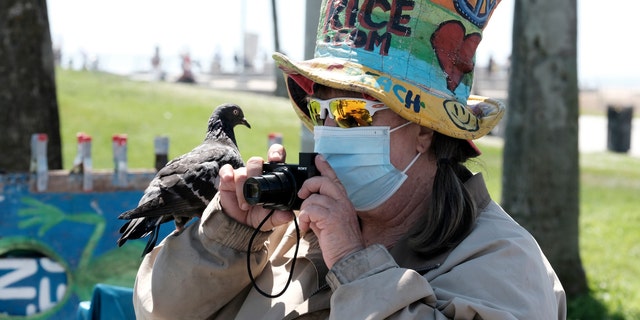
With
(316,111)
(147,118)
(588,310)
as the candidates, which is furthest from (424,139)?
(147,118)

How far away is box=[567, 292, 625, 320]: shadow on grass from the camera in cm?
726

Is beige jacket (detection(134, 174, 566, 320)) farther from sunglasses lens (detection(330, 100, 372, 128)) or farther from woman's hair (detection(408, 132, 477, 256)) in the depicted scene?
sunglasses lens (detection(330, 100, 372, 128))

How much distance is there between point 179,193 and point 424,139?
5.24ft

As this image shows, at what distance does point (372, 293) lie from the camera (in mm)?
2242

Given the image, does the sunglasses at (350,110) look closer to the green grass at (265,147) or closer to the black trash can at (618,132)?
the green grass at (265,147)

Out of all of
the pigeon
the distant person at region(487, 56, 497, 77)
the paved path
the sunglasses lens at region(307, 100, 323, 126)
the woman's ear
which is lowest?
the paved path

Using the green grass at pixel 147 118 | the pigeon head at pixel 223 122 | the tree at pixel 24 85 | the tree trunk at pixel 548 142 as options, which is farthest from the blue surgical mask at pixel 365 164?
the green grass at pixel 147 118

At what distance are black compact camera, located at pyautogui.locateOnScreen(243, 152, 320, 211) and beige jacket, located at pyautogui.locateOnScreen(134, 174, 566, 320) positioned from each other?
0.76 feet

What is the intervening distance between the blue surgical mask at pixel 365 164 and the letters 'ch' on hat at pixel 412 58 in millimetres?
130

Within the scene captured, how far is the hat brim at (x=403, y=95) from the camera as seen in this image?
2.51 meters

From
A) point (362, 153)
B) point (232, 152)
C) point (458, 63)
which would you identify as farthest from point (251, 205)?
point (232, 152)

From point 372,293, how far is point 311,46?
3.96 meters

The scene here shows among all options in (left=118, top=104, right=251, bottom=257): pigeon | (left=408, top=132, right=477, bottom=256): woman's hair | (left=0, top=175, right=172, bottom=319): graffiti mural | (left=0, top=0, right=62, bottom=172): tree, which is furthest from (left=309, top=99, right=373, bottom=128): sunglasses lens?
(left=0, top=0, right=62, bottom=172): tree

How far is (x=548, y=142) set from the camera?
7641 mm
